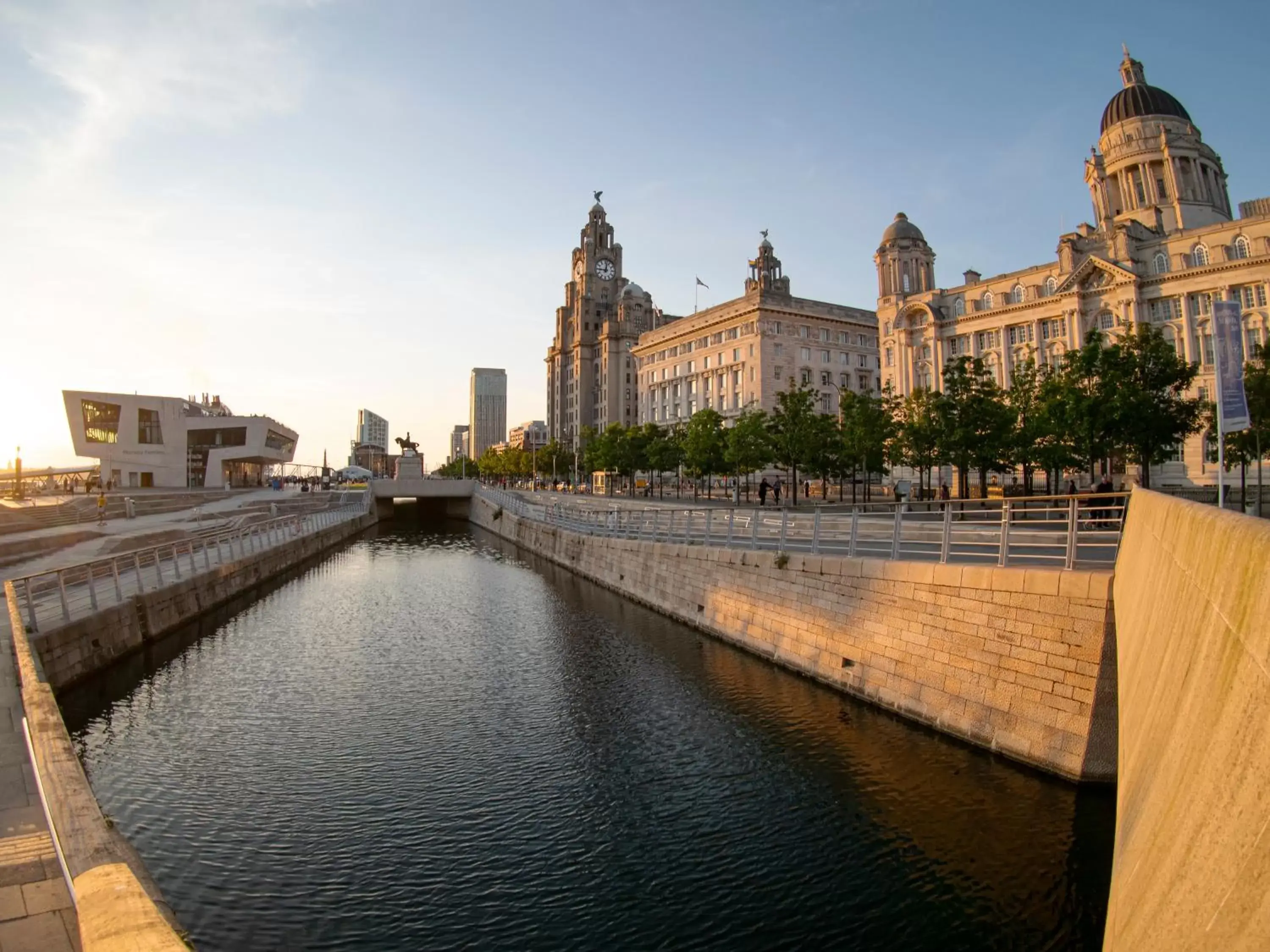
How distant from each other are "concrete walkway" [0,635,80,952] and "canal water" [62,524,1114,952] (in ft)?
6.95

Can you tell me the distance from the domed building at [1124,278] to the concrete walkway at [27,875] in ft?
165

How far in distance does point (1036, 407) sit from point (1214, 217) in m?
73.7

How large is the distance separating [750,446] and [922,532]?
1553 inches

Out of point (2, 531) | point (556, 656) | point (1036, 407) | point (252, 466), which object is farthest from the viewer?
point (252, 466)

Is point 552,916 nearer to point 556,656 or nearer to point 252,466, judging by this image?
point 556,656

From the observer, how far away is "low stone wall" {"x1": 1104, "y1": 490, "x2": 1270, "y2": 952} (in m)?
3.01

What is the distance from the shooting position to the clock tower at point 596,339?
6029 inches

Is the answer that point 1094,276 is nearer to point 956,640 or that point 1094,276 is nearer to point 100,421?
point 956,640

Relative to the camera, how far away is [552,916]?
28.6 feet

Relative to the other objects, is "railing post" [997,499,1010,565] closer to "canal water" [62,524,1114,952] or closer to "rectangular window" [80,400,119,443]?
"canal water" [62,524,1114,952]

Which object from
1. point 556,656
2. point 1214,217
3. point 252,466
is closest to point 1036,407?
point 556,656

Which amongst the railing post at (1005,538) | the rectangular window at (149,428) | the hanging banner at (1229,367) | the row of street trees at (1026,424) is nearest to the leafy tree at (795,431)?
the row of street trees at (1026,424)

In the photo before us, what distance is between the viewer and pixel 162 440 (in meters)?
95.8

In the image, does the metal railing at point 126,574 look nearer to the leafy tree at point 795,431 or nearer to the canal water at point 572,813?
the canal water at point 572,813
